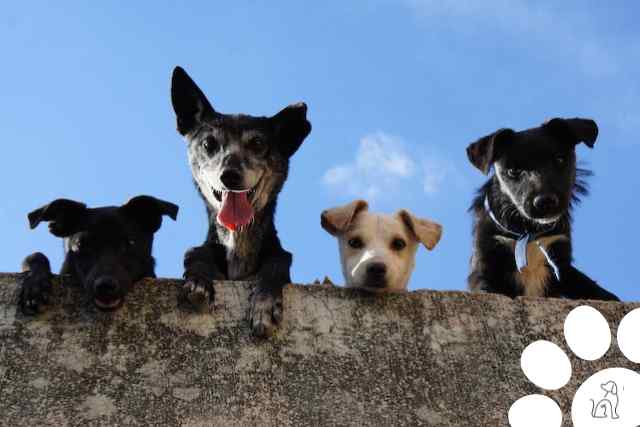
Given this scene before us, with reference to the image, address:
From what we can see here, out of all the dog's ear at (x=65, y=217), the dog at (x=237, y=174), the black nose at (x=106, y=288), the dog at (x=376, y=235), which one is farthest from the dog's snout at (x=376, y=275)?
the dog's ear at (x=65, y=217)

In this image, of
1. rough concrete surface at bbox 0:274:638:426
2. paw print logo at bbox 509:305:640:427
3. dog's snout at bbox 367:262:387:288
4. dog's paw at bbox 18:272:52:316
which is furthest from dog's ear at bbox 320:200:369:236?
dog's paw at bbox 18:272:52:316

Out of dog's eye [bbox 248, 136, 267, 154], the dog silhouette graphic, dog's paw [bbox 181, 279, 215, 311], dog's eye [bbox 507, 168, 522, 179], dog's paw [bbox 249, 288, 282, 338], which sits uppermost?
dog's eye [bbox 248, 136, 267, 154]

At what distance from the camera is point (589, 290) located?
641 centimetres

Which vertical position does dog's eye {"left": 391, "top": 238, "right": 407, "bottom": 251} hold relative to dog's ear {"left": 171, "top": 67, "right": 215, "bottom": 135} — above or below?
below

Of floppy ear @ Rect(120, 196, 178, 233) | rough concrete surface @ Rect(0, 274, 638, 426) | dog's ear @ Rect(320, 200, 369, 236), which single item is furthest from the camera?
dog's ear @ Rect(320, 200, 369, 236)

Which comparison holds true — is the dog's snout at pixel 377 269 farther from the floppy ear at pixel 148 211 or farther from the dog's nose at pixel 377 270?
the floppy ear at pixel 148 211

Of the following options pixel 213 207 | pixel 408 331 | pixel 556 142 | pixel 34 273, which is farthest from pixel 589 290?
pixel 34 273

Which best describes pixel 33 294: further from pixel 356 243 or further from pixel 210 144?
pixel 356 243

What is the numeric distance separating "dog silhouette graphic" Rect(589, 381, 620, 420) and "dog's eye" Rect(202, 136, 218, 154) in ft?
10.3

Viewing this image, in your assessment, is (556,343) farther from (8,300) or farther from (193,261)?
(8,300)

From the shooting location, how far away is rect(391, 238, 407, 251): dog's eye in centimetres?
622

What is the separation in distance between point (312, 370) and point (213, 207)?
1898mm

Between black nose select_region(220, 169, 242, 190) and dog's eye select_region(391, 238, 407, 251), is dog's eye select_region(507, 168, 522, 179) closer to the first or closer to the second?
dog's eye select_region(391, 238, 407, 251)

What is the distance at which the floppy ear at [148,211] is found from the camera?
5797mm
